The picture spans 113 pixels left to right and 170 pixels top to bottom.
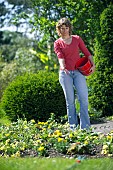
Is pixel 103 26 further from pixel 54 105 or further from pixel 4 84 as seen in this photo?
pixel 4 84

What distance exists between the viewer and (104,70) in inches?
462

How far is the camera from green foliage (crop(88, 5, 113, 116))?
11.6 meters

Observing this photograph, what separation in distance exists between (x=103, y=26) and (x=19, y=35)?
24.5m

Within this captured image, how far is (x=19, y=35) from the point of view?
117ft

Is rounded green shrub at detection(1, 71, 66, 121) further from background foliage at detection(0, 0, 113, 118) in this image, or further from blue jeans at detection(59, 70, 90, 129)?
blue jeans at detection(59, 70, 90, 129)

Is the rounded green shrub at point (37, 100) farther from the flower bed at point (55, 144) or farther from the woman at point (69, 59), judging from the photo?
the flower bed at point (55, 144)

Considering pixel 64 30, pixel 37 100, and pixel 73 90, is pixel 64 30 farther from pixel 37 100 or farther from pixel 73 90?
pixel 37 100

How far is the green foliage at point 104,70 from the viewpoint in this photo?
11.6 metres

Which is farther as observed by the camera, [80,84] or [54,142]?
[80,84]

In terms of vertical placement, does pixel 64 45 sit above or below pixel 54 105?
above

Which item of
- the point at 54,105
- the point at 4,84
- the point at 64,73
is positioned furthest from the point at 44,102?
the point at 4,84

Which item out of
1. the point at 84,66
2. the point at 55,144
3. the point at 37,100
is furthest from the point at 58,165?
the point at 37,100

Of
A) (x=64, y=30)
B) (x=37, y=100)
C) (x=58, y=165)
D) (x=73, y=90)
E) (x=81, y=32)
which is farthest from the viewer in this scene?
(x=81, y=32)

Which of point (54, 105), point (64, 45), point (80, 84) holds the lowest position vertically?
point (54, 105)
